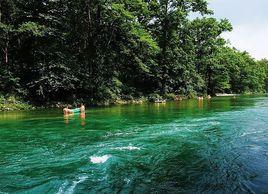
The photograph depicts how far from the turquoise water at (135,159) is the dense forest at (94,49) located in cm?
1605

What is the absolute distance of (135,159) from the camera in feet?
36.3

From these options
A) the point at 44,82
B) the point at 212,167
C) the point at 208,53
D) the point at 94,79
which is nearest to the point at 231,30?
the point at 208,53

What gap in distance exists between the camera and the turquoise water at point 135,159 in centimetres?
836

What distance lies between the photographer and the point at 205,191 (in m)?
7.77

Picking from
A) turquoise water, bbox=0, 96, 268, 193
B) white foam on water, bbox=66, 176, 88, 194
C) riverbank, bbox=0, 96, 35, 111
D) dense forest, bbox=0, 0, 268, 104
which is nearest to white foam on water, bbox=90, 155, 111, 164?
turquoise water, bbox=0, 96, 268, 193

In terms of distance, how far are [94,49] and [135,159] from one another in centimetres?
3063

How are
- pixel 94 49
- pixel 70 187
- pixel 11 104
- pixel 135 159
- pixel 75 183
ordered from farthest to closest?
pixel 94 49
pixel 11 104
pixel 135 159
pixel 75 183
pixel 70 187

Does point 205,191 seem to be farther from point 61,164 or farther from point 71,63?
point 71,63

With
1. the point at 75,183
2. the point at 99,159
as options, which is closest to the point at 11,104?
the point at 99,159

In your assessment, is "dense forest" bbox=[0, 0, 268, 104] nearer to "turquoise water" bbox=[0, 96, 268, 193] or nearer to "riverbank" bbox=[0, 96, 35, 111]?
"riverbank" bbox=[0, 96, 35, 111]

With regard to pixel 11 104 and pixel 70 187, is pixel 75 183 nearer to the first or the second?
pixel 70 187

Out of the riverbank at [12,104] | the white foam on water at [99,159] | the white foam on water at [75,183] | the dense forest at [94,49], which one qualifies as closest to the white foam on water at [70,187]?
the white foam on water at [75,183]

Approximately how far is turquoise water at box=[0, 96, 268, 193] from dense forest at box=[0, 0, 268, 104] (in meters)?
16.0

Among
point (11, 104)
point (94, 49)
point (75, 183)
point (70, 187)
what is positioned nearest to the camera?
point (70, 187)
